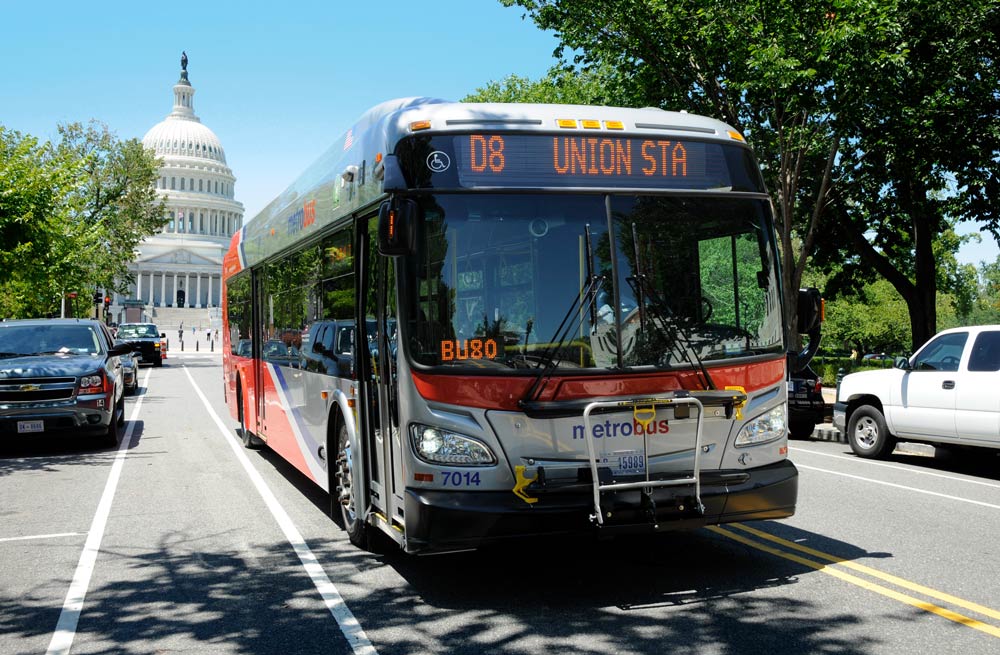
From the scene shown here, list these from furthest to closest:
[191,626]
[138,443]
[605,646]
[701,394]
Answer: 1. [138,443]
2. [701,394]
3. [191,626]
4. [605,646]

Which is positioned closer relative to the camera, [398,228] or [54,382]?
[398,228]

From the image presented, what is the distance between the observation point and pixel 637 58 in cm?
1994

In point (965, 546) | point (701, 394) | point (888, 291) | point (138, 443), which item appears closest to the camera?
point (701, 394)

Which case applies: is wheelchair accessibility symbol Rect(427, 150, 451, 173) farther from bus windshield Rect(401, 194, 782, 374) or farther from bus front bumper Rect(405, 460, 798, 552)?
bus front bumper Rect(405, 460, 798, 552)

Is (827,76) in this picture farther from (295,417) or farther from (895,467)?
(295,417)

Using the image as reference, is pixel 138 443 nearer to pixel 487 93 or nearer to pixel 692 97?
pixel 692 97

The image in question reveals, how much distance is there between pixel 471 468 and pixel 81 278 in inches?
1308

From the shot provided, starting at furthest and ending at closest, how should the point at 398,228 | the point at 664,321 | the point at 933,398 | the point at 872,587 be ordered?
1. the point at 933,398
2. the point at 872,587
3. the point at 664,321
4. the point at 398,228

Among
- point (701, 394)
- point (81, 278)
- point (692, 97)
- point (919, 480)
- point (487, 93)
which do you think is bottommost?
point (919, 480)

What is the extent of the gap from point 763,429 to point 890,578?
1.28 meters

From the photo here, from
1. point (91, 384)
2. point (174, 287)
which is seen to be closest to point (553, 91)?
point (91, 384)

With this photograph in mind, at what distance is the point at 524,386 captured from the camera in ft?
18.5

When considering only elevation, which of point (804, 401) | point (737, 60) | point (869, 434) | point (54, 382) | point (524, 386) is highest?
point (737, 60)

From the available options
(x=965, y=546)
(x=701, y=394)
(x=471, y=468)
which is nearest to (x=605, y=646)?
(x=471, y=468)
